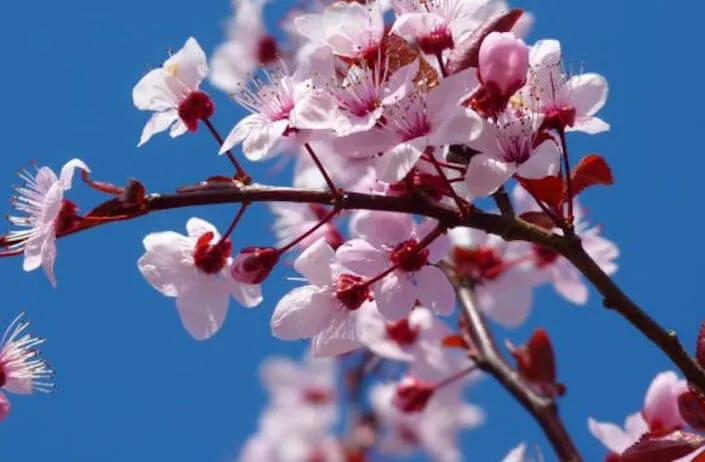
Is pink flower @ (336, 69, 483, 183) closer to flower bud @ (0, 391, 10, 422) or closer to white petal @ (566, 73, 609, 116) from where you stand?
white petal @ (566, 73, 609, 116)

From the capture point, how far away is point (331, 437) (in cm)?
515

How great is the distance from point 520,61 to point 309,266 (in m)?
0.49

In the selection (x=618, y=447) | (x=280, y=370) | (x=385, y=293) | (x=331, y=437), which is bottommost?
(x=618, y=447)

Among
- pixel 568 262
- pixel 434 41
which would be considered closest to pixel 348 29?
pixel 434 41

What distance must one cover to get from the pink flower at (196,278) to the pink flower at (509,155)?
465 mm

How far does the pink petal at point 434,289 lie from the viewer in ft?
5.42

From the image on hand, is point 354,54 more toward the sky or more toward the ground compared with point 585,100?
more toward the sky

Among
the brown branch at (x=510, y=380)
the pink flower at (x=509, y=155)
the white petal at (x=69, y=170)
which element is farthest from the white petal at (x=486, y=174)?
the brown branch at (x=510, y=380)

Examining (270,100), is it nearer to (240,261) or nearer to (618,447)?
(240,261)

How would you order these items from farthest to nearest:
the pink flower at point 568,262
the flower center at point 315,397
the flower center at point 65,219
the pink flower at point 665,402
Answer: the flower center at point 315,397 < the pink flower at point 568,262 < the pink flower at point 665,402 < the flower center at point 65,219

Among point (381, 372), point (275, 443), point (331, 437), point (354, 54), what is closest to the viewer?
point (354, 54)

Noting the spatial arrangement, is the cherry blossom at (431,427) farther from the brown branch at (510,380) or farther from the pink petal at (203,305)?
the pink petal at (203,305)

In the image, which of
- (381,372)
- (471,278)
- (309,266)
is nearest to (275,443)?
(381,372)

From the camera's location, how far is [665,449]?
1565mm
